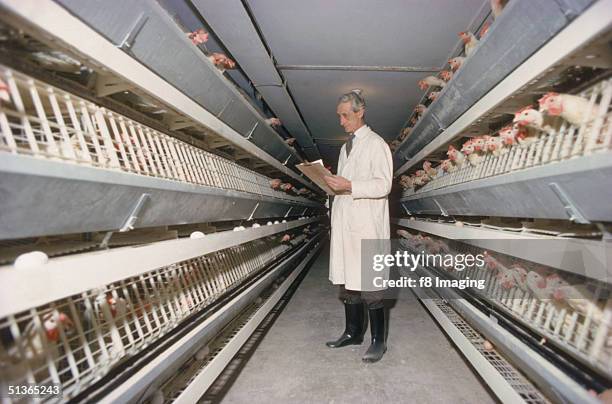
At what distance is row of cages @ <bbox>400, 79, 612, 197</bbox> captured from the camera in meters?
1.04

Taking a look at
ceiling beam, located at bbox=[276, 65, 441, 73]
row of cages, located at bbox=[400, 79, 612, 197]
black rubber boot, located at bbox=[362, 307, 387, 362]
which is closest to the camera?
row of cages, located at bbox=[400, 79, 612, 197]

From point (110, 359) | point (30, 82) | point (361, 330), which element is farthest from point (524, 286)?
point (30, 82)

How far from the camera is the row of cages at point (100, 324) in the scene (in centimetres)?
82

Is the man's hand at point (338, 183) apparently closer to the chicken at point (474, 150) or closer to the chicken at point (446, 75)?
the chicken at point (474, 150)

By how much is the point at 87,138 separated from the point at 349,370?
1.76 m

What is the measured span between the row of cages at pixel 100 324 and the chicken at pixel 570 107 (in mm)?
1603

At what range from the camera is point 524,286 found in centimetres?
154

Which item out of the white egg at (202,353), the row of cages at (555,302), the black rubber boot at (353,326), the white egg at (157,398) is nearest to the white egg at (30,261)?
the white egg at (157,398)

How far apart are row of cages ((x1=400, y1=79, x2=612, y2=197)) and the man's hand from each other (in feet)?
2.40

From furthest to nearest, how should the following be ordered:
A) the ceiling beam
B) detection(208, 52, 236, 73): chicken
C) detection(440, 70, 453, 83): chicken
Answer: the ceiling beam < detection(440, 70, 453, 83): chicken < detection(208, 52, 236, 73): chicken

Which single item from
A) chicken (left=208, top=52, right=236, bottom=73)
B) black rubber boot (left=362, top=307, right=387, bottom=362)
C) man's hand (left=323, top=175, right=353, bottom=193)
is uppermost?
chicken (left=208, top=52, right=236, bottom=73)

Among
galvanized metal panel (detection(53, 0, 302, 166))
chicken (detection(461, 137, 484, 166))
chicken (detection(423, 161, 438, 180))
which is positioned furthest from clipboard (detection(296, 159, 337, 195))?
chicken (detection(423, 161, 438, 180))

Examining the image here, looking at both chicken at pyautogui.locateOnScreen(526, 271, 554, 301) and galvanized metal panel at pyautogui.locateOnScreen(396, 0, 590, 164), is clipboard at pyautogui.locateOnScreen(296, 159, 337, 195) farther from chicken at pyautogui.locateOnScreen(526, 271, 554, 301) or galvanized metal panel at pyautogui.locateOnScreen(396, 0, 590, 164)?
chicken at pyautogui.locateOnScreen(526, 271, 554, 301)

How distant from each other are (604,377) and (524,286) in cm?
54
